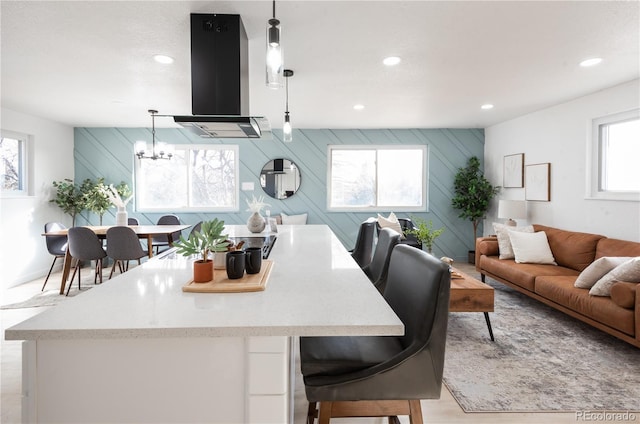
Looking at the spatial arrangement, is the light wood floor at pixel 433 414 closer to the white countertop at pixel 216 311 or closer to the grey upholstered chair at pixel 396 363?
the grey upholstered chair at pixel 396 363

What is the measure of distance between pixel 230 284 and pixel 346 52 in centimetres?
221

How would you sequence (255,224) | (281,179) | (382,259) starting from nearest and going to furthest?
(382,259) → (255,224) → (281,179)

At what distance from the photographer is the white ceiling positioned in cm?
221

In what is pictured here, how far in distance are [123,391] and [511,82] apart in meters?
4.05

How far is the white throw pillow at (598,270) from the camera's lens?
9.48ft

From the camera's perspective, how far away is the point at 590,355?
8.64 ft

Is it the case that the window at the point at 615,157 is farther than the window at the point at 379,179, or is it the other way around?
the window at the point at 379,179

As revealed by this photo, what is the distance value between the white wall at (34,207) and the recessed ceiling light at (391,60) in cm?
490

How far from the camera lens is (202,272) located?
4.77 ft

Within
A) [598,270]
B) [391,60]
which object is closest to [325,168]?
[391,60]

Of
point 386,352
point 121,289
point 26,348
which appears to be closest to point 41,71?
point 121,289

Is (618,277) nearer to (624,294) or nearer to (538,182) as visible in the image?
(624,294)

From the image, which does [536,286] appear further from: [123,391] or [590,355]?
[123,391]

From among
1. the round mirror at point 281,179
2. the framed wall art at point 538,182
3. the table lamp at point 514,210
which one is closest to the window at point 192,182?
the round mirror at point 281,179
